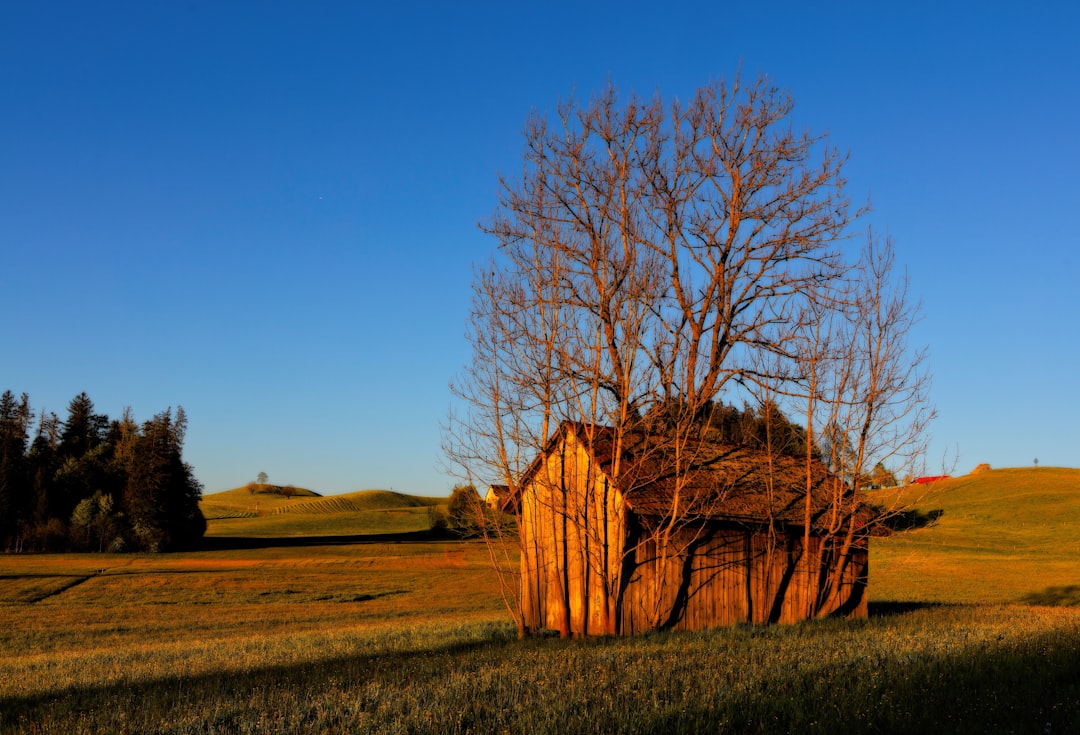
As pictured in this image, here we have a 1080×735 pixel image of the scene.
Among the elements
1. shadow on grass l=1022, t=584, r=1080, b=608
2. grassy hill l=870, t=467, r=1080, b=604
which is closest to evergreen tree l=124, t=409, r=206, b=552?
grassy hill l=870, t=467, r=1080, b=604

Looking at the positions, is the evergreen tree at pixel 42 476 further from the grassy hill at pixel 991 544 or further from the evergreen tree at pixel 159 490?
the grassy hill at pixel 991 544

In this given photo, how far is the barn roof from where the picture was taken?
18094 mm

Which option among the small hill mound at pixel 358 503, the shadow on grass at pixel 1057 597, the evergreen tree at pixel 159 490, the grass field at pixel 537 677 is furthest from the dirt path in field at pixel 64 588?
the small hill mound at pixel 358 503

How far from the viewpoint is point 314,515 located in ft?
432

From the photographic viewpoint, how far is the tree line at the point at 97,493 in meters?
73.4

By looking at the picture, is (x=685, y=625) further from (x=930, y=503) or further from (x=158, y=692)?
(x=930, y=503)

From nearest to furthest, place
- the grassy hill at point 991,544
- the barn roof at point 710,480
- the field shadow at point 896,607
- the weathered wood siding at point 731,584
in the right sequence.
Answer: the barn roof at point 710,480, the weathered wood siding at point 731,584, the field shadow at point 896,607, the grassy hill at point 991,544

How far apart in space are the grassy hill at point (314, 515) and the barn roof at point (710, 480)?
9604cm

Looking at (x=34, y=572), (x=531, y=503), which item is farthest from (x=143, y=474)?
(x=531, y=503)

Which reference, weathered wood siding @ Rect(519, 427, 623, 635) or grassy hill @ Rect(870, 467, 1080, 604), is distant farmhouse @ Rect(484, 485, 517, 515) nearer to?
weathered wood siding @ Rect(519, 427, 623, 635)

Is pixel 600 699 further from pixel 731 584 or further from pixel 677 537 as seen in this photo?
pixel 731 584

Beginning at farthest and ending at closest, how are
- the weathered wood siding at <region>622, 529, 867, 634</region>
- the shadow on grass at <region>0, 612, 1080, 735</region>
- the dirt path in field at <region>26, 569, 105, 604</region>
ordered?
the dirt path in field at <region>26, 569, 105, 604</region>, the weathered wood siding at <region>622, 529, 867, 634</region>, the shadow on grass at <region>0, 612, 1080, 735</region>

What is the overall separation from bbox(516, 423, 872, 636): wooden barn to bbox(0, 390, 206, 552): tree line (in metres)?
64.9

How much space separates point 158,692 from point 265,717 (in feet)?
10.8
